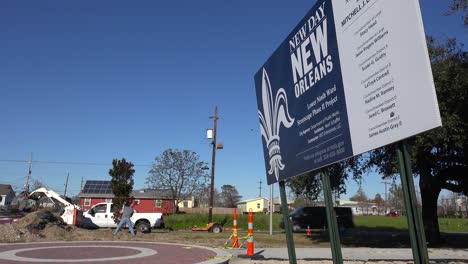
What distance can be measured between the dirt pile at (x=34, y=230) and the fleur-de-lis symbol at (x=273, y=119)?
14534 mm

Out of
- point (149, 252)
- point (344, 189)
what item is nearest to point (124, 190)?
point (344, 189)

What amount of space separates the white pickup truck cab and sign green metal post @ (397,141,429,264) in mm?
25731

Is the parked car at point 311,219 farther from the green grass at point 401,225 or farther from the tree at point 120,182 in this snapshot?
the tree at point 120,182

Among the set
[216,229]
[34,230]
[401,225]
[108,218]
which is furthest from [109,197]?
[34,230]

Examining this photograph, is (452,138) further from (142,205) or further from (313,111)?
(142,205)

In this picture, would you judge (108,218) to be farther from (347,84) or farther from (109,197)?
(109,197)

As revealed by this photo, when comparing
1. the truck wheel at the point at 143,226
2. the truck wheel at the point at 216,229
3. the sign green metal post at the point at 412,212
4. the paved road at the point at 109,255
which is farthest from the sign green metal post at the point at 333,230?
the truck wheel at the point at 216,229

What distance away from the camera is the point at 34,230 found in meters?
18.0

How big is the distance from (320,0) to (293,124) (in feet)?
4.17

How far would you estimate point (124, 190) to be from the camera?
2780 centimetres

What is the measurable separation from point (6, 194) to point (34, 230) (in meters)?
99.7

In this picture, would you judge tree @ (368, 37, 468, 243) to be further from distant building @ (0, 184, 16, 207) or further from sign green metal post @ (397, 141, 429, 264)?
distant building @ (0, 184, 16, 207)

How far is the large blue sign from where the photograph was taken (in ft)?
12.1

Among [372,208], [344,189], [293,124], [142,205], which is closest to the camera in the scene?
[293,124]
